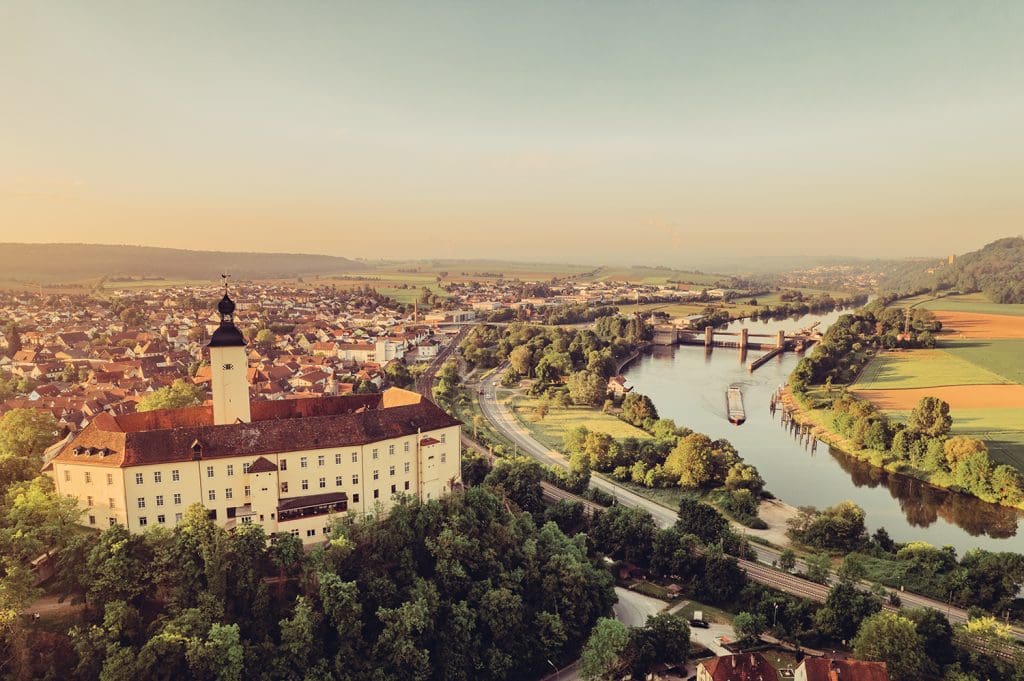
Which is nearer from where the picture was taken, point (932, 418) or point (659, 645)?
point (659, 645)

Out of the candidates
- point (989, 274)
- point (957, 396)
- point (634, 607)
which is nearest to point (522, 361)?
point (957, 396)

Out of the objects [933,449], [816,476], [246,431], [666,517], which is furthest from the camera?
[816,476]

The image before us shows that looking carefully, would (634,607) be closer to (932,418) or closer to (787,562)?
(787,562)

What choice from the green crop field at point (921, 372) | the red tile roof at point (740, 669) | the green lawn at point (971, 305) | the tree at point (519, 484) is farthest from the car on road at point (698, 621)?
the green lawn at point (971, 305)

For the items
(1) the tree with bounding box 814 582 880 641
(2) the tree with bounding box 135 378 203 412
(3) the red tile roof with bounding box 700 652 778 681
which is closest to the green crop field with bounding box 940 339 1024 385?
(1) the tree with bounding box 814 582 880 641

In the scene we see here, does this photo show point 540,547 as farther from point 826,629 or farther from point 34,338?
point 34,338

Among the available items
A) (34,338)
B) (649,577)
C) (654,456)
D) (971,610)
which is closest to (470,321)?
(34,338)

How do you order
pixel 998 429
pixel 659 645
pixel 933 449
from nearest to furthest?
pixel 659 645 → pixel 933 449 → pixel 998 429
